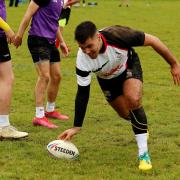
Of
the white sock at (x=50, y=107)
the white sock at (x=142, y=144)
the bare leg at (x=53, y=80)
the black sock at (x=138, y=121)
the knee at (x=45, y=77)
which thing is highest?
the black sock at (x=138, y=121)

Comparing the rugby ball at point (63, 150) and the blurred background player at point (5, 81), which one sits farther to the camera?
the blurred background player at point (5, 81)

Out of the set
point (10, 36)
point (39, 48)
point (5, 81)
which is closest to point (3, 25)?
point (10, 36)

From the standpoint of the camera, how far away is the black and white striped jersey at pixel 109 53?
5719 millimetres

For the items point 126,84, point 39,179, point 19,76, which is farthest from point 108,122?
point 19,76

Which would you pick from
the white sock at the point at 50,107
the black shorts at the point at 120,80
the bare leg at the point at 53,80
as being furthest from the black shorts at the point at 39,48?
the black shorts at the point at 120,80

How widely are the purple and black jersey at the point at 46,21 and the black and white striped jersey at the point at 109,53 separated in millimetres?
2179

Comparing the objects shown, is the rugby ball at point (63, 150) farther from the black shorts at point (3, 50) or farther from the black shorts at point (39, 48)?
the black shorts at point (39, 48)

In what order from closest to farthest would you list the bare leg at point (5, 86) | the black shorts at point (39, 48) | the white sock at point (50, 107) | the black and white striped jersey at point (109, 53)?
the black and white striped jersey at point (109, 53)
the bare leg at point (5, 86)
the black shorts at point (39, 48)
the white sock at point (50, 107)

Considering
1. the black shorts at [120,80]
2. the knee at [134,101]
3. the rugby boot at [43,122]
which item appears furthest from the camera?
the rugby boot at [43,122]

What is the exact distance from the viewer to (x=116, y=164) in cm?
587

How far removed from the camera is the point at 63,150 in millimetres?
5926

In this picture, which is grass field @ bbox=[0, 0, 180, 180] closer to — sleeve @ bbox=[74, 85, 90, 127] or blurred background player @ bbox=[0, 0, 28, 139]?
blurred background player @ bbox=[0, 0, 28, 139]

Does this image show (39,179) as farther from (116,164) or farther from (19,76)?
(19,76)

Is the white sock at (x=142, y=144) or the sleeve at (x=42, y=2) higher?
the sleeve at (x=42, y=2)
